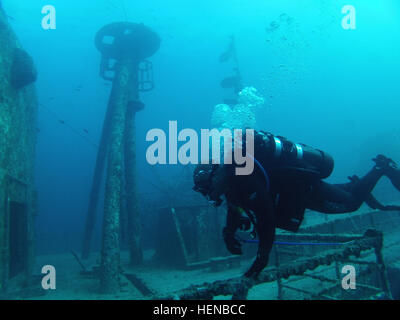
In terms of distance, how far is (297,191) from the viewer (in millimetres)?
2844

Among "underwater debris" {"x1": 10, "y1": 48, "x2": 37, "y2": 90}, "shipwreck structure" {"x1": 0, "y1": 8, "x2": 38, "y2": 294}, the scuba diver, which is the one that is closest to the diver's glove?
the scuba diver

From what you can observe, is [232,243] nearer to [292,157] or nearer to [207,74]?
[292,157]

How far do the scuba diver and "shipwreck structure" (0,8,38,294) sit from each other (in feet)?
20.6

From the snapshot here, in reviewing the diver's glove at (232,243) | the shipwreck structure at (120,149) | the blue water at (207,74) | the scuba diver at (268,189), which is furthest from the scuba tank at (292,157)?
the blue water at (207,74)

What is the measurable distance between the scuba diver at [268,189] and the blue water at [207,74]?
2374 inches

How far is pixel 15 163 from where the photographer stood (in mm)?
8305

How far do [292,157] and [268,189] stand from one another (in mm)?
567

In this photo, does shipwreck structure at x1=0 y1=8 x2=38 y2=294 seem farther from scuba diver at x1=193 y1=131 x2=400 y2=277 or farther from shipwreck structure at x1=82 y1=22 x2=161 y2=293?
scuba diver at x1=193 y1=131 x2=400 y2=277

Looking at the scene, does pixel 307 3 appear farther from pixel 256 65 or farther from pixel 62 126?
pixel 62 126

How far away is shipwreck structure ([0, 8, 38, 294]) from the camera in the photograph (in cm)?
694

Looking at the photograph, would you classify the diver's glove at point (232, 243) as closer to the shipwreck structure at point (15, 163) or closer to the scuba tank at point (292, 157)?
the scuba tank at point (292, 157)

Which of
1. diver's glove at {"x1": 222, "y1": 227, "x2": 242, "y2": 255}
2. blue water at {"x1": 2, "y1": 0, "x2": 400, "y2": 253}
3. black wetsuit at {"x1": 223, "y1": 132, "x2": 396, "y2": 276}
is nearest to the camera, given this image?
black wetsuit at {"x1": 223, "y1": 132, "x2": 396, "y2": 276}
